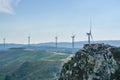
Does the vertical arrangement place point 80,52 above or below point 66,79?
above

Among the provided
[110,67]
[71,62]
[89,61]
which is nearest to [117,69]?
[110,67]

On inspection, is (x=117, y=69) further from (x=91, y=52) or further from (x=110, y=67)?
(x=91, y=52)

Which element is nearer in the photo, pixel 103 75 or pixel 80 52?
pixel 103 75

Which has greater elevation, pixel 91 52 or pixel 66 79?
pixel 91 52

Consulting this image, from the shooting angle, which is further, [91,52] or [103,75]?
[91,52]

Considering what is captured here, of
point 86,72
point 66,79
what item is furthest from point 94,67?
point 66,79
